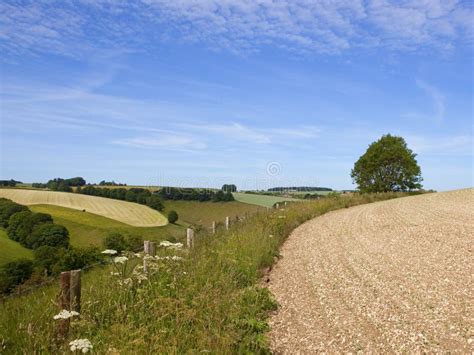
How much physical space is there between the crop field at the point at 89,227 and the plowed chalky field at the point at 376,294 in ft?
236

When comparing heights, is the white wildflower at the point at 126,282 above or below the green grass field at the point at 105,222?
above

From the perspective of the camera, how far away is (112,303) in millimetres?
7113

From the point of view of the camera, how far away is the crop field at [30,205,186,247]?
86438 mm

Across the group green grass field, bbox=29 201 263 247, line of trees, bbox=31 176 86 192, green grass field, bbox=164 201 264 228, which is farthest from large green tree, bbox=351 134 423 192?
line of trees, bbox=31 176 86 192

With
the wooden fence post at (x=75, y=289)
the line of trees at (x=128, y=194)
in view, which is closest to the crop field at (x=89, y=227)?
the line of trees at (x=128, y=194)

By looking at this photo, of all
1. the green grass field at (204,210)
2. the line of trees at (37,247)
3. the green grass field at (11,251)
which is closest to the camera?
the line of trees at (37,247)

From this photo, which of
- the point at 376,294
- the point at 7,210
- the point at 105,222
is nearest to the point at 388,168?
the point at 376,294

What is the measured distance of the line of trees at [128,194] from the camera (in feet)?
399

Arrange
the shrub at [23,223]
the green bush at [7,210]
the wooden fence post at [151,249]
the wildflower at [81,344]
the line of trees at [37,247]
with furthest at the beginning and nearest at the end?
the green bush at [7,210], the shrub at [23,223], the line of trees at [37,247], the wooden fence post at [151,249], the wildflower at [81,344]

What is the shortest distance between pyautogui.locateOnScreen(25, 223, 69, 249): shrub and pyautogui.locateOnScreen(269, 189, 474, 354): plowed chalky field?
238ft

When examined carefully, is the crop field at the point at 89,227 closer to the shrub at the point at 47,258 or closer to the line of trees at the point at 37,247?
the line of trees at the point at 37,247

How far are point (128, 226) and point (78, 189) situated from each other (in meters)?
44.8

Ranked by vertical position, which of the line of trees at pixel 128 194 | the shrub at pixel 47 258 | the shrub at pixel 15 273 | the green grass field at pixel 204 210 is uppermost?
the line of trees at pixel 128 194

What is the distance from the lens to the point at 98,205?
357 ft
